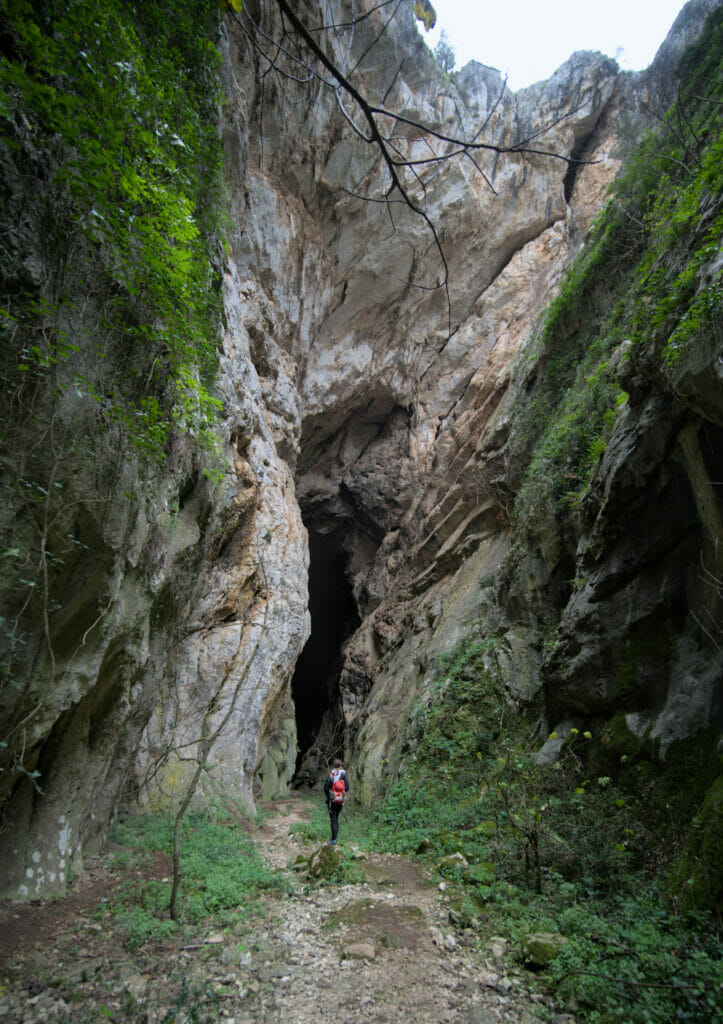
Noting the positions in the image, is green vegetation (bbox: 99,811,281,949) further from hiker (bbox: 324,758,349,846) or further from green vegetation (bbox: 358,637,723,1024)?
green vegetation (bbox: 358,637,723,1024)

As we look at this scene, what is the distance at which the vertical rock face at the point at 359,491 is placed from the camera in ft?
18.1

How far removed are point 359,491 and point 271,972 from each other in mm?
18098

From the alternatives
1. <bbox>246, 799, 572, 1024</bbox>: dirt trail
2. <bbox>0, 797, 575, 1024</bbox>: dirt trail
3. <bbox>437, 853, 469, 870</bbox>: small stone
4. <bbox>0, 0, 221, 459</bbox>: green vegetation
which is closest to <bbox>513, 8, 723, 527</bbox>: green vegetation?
<bbox>0, 0, 221, 459</bbox>: green vegetation

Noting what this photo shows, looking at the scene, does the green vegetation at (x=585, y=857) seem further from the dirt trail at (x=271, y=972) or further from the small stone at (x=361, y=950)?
the small stone at (x=361, y=950)

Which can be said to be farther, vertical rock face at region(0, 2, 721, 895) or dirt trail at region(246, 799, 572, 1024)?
vertical rock face at region(0, 2, 721, 895)

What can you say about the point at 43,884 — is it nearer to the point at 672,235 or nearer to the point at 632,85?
the point at 672,235

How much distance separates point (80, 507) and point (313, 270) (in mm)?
14153

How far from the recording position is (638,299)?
25.0 ft

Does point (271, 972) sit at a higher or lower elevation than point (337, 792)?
lower

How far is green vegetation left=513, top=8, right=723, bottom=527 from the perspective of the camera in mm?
5113

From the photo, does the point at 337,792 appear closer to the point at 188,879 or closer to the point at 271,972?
the point at 188,879

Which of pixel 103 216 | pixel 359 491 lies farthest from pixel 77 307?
pixel 359 491

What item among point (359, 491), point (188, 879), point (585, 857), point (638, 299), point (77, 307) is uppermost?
point (359, 491)

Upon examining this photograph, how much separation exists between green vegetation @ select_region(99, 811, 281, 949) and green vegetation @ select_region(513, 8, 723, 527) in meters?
6.64
